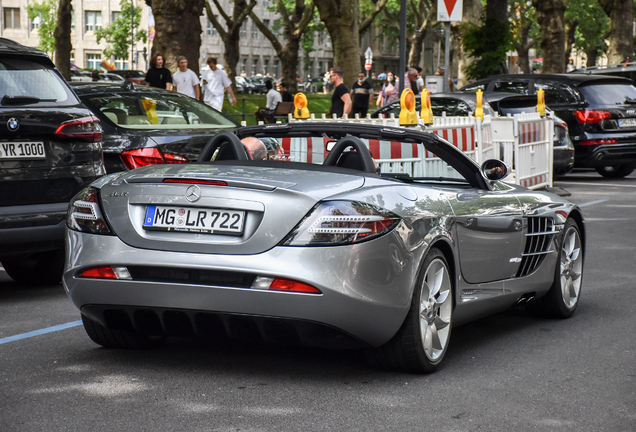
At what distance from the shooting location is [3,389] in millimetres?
4738

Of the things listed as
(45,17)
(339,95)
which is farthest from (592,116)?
(45,17)

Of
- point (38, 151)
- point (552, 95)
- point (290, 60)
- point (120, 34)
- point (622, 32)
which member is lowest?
point (38, 151)

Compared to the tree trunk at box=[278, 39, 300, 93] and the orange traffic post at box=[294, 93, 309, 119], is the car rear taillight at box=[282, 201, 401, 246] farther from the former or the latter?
the tree trunk at box=[278, 39, 300, 93]

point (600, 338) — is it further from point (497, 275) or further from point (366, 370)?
Answer: point (366, 370)

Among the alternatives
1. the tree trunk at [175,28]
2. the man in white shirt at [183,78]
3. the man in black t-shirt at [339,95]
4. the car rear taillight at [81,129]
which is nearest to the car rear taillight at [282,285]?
the car rear taillight at [81,129]

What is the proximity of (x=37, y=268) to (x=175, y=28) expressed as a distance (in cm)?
1375

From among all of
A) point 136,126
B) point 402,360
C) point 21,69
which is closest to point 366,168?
point 402,360

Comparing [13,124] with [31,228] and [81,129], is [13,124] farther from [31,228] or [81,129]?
[31,228]

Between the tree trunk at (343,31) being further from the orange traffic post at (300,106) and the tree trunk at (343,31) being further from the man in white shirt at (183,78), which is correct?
the orange traffic post at (300,106)

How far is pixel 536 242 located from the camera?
249 inches

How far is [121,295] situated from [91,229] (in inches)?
15.1

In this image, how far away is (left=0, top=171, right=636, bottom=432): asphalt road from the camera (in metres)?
4.29

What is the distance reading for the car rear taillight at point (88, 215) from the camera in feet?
16.3

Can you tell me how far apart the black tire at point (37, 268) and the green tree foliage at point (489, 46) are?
66.6ft
